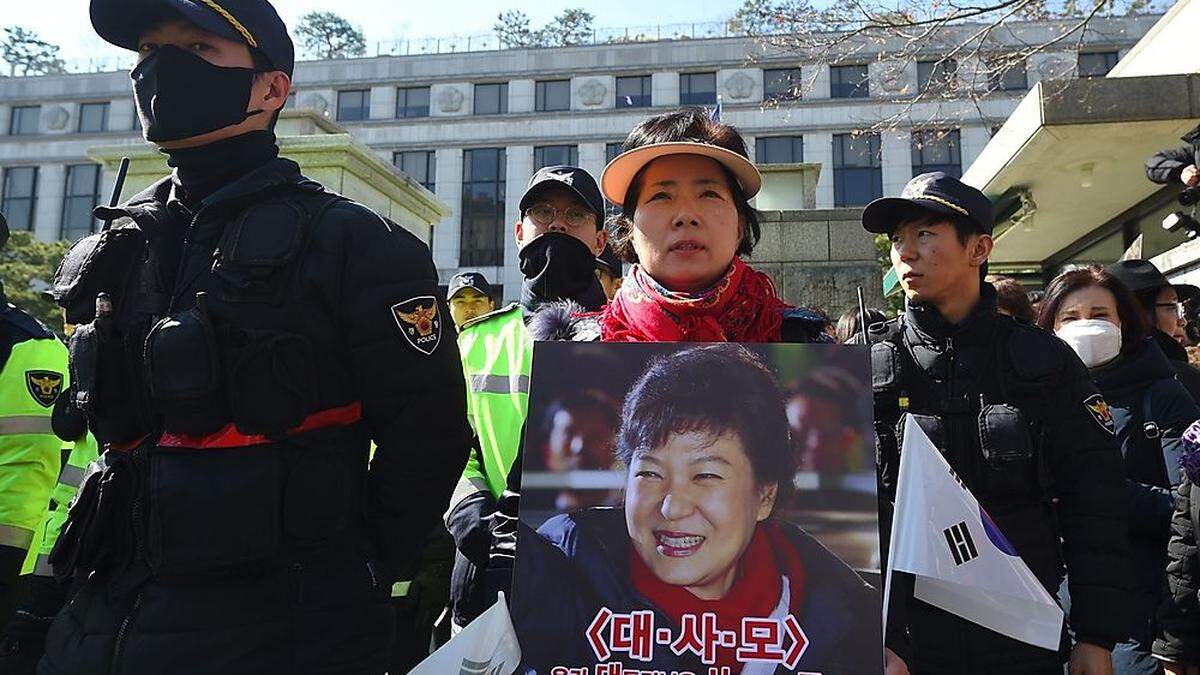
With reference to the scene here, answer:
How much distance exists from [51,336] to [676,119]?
3.99 metres

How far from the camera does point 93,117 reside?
1836 inches

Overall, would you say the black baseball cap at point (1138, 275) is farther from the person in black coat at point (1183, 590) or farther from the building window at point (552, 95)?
the building window at point (552, 95)

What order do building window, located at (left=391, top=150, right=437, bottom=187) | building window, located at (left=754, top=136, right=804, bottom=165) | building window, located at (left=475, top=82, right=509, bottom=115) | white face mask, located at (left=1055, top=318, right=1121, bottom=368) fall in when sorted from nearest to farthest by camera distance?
white face mask, located at (left=1055, top=318, right=1121, bottom=368) < building window, located at (left=754, top=136, right=804, bottom=165) < building window, located at (left=391, top=150, right=437, bottom=187) < building window, located at (left=475, top=82, right=509, bottom=115)

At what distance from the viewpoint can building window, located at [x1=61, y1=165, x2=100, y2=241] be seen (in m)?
44.3

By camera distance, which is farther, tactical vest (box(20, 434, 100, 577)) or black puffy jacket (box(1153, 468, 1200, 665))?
tactical vest (box(20, 434, 100, 577))

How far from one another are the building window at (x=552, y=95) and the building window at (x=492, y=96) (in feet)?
5.56

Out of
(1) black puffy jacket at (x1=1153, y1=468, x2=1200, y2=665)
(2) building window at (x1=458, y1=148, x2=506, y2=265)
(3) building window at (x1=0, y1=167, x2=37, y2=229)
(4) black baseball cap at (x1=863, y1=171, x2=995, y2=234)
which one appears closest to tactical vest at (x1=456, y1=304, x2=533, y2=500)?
(4) black baseball cap at (x1=863, y1=171, x2=995, y2=234)

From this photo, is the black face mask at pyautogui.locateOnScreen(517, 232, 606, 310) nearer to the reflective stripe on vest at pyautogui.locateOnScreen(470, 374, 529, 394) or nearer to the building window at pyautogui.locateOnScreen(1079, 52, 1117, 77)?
the reflective stripe on vest at pyautogui.locateOnScreen(470, 374, 529, 394)

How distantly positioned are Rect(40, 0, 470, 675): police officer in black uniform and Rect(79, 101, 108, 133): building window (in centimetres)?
5177

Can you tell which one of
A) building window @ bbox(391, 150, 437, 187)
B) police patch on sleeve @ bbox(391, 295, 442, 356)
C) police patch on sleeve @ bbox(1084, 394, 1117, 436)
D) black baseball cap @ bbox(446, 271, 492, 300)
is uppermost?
building window @ bbox(391, 150, 437, 187)

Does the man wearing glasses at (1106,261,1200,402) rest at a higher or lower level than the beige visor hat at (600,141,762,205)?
higher

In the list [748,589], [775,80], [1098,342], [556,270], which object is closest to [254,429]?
[748,589]

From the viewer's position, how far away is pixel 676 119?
2215mm

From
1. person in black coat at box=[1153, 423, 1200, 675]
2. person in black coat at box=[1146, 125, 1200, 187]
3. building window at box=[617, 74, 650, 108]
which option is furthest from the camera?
building window at box=[617, 74, 650, 108]
